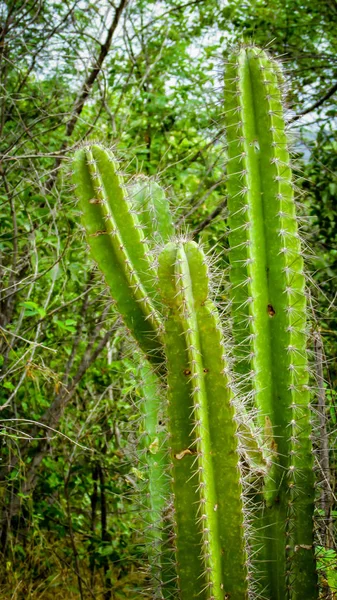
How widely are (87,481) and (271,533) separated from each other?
209 cm

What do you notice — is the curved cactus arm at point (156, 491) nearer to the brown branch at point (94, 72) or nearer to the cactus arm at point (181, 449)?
the cactus arm at point (181, 449)

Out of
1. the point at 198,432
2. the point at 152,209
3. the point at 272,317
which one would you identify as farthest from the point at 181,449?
the point at 152,209

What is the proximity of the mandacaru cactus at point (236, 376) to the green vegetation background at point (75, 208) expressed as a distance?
Answer: 3.06 feet

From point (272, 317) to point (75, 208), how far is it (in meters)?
1.46

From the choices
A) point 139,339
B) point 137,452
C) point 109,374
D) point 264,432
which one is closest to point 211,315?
point 139,339

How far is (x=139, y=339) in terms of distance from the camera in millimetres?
2426

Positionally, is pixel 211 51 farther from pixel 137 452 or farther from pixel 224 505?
pixel 224 505

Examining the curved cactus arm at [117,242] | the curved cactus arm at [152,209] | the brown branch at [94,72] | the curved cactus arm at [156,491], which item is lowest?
the curved cactus arm at [156,491]

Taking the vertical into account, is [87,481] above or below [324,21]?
below

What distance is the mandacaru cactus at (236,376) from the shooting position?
2.06 m

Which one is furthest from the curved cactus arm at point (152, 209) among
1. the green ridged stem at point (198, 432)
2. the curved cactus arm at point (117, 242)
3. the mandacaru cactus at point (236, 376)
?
the green ridged stem at point (198, 432)

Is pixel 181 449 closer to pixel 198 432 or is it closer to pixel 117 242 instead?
pixel 198 432

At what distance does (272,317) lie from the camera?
2.56 m

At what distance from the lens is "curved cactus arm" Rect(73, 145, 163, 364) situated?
2.41 m
